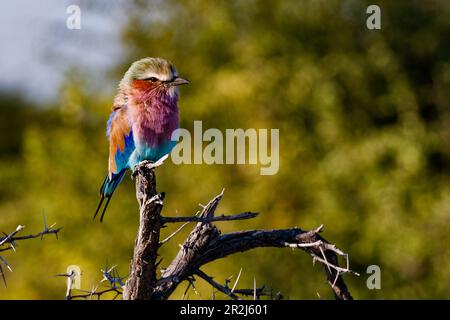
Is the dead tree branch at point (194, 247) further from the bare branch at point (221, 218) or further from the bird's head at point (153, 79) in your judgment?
the bird's head at point (153, 79)

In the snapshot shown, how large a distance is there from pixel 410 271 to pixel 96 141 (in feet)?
16.0

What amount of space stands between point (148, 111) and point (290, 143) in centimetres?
662

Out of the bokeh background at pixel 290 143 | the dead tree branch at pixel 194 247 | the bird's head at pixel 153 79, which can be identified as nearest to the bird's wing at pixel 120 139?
the bird's head at pixel 153 79

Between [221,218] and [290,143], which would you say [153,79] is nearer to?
[221,218]

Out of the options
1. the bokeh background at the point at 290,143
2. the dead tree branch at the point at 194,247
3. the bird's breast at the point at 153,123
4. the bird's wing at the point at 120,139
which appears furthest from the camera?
the bokeh background at the point at 290,143

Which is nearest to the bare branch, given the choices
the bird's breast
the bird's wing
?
the bird's breast

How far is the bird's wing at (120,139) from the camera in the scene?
15.8 feet

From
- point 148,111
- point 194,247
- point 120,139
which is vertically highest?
point 148,111

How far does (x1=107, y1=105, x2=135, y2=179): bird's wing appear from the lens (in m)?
4.82

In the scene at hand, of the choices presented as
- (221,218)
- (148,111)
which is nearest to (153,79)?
(148,111)

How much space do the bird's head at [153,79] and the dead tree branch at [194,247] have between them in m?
0.78

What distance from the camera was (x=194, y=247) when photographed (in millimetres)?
4043
